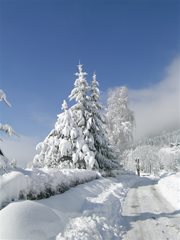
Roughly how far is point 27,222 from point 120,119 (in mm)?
32869

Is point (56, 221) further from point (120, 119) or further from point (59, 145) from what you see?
point (120, 119)

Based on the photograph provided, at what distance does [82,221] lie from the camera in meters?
9.53

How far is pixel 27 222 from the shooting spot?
7.47 metres

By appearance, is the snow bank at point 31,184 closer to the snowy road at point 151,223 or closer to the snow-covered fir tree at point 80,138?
the snowy road at point 151,223

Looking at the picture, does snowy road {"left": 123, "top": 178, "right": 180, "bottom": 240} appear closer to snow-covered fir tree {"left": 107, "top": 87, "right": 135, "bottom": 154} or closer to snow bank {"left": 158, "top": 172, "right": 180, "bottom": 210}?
snow bank {"left": 158, "top": 172, "right": 180, "bottom": 210}

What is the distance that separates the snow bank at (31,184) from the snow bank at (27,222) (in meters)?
0.72

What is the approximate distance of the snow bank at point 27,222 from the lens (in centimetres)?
700

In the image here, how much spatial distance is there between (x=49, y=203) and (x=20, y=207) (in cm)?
274

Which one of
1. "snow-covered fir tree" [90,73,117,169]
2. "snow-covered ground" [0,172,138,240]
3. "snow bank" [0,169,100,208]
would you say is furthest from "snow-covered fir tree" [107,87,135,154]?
"snow-covered ground" [0,172,138,240]

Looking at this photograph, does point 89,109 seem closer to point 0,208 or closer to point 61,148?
point 61,148

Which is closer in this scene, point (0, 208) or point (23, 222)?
point (23, 222)

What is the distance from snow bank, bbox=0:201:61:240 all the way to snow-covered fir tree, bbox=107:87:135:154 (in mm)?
29917

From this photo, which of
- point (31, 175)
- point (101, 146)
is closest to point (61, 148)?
point (101, 146)

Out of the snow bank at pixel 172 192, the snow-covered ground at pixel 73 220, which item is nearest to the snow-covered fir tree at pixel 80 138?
the snow bank at pixel 172 192
